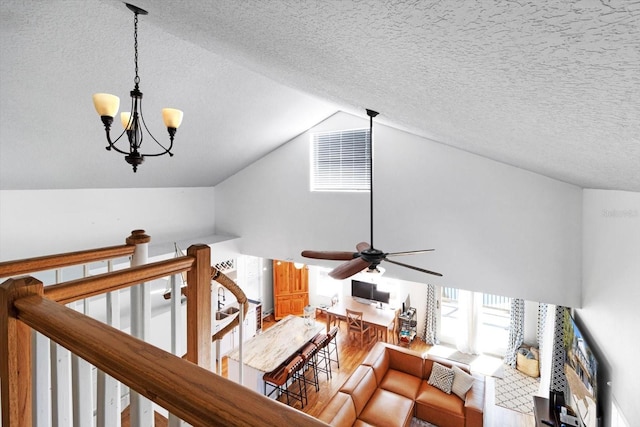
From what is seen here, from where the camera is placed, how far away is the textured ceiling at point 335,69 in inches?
26.0

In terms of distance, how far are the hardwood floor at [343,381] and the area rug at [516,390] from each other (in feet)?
0.42

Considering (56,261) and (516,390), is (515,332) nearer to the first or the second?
(516,390)

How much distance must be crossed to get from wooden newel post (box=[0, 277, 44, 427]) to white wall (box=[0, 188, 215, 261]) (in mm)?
3807

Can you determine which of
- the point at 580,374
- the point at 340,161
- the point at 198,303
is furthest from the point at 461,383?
the point at 198,303

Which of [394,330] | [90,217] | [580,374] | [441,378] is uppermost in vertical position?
[90,217]

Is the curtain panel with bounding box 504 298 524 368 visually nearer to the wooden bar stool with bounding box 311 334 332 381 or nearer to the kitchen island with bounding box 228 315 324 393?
the wooden bar stool with bounding box 311 334 332 381

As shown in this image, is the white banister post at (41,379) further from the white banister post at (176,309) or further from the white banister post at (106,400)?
the white banister post at (176,309)

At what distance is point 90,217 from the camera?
4.57 metres

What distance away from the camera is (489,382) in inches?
241

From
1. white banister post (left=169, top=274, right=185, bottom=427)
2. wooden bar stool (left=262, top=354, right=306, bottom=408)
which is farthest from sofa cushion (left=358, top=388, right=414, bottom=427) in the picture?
white banister post (left=169, top=274, right=185, bottom=427)

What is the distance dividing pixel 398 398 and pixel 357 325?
259cm

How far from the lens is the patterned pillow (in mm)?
5238

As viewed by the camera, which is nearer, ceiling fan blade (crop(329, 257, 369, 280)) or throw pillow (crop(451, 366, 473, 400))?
ceiling fan blade (crop(329, 257, 369, 280))

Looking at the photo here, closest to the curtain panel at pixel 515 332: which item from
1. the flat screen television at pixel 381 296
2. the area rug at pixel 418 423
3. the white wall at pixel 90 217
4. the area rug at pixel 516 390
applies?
the area rug at pixel 516 390
